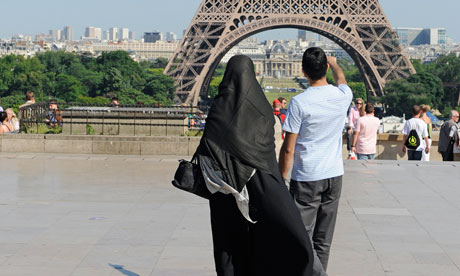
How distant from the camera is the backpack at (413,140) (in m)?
15.8

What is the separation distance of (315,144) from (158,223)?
3253 mm

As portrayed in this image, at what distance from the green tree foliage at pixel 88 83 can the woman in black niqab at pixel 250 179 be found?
244 feet

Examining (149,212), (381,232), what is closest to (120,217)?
(149,212)

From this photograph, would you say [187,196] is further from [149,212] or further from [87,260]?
[87,260]

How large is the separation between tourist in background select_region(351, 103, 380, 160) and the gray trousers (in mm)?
8589

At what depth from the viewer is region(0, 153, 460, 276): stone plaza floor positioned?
8062 millimetres

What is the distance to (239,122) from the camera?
6.08m

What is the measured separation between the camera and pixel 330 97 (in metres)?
7.05

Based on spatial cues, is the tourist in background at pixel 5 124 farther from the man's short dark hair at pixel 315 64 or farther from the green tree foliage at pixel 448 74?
the green tree foliage at pixel 448 74

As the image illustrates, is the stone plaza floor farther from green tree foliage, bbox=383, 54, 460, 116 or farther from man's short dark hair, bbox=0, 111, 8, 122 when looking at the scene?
green tree foliage, bbox=383, 54, 460, 116

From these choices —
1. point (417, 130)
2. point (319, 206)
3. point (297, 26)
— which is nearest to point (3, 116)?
point (417, 130)

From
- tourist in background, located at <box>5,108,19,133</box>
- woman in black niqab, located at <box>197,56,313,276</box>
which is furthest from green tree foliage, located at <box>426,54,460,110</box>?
woman in black niqab, located at <box>197,56,313,276</box>

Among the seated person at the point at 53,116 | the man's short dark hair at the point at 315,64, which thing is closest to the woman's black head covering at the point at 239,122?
the man's short dark hair at the point at 315,64

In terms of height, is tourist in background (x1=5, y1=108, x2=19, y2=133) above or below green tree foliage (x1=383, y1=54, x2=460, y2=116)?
above
